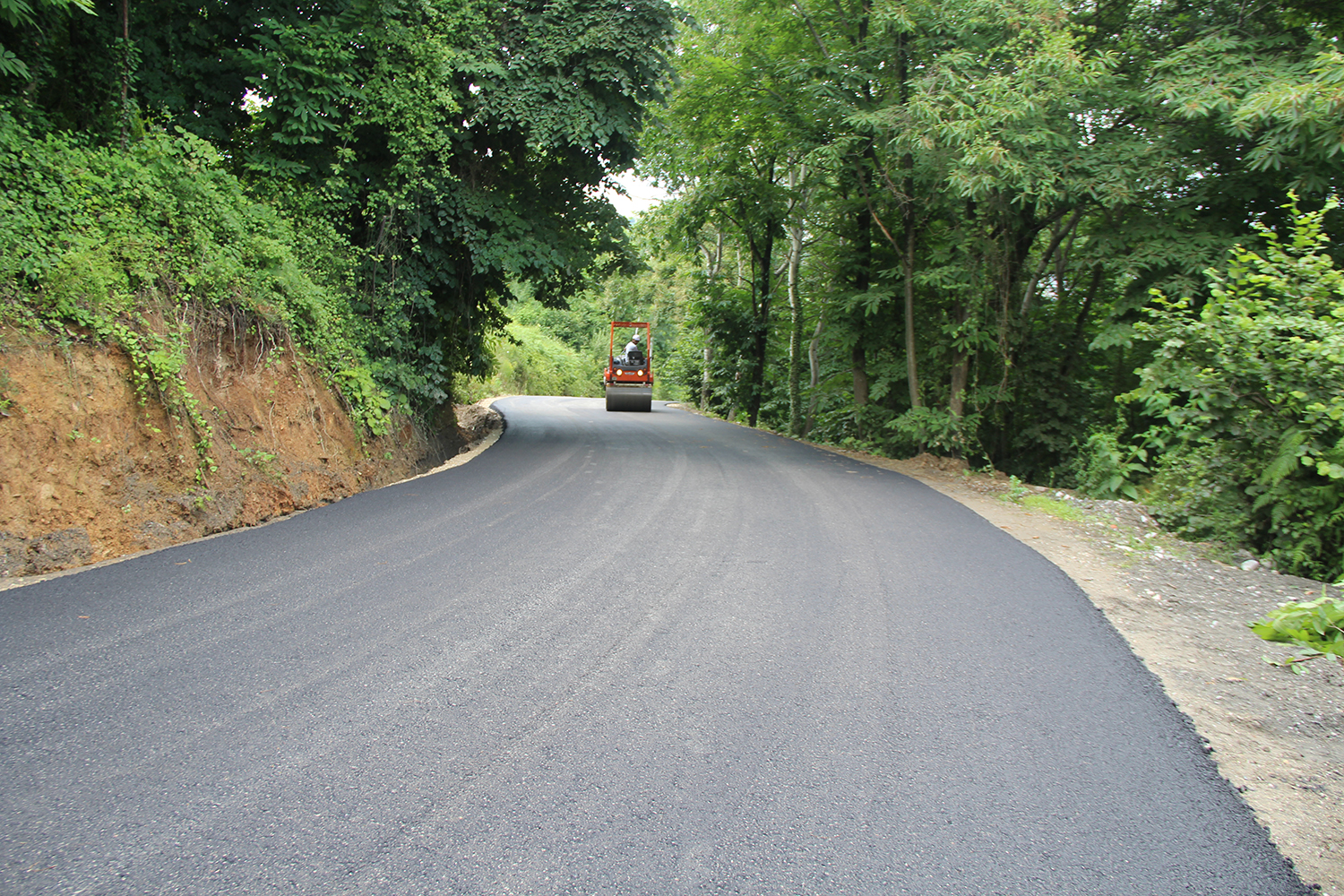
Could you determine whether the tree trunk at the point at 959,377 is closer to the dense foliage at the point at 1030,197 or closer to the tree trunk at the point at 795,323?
the dense foliage at the point at 1030,197

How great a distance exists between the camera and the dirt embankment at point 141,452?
16.2ft

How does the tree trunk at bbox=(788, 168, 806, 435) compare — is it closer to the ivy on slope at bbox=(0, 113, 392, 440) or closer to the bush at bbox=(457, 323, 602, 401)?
the ivy on slope at bbox=(0, 113, 392, 440)

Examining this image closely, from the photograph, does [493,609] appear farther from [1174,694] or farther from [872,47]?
[872,47]

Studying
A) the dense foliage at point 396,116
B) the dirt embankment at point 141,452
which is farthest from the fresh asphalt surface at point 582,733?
the dense foliage at point 396,116

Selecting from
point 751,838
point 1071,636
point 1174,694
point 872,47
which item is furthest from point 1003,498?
point 751,838

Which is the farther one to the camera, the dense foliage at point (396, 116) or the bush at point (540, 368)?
the bush at point (540, 368)

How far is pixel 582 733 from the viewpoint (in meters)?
3.15

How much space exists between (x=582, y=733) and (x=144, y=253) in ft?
18.8

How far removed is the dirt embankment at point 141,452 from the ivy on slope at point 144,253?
196 mm

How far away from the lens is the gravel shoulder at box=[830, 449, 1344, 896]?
9.57 feet

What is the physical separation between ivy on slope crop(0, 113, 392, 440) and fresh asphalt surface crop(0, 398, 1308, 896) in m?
1.94

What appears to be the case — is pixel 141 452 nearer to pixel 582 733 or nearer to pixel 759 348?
pixel 582 733

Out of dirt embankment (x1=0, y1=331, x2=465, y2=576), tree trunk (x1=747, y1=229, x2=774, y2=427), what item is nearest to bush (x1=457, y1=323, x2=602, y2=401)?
tree trunk (x1=747, y1=229, x2=774, y2=427)

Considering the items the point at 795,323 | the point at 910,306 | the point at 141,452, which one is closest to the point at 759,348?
the point at 795,323
